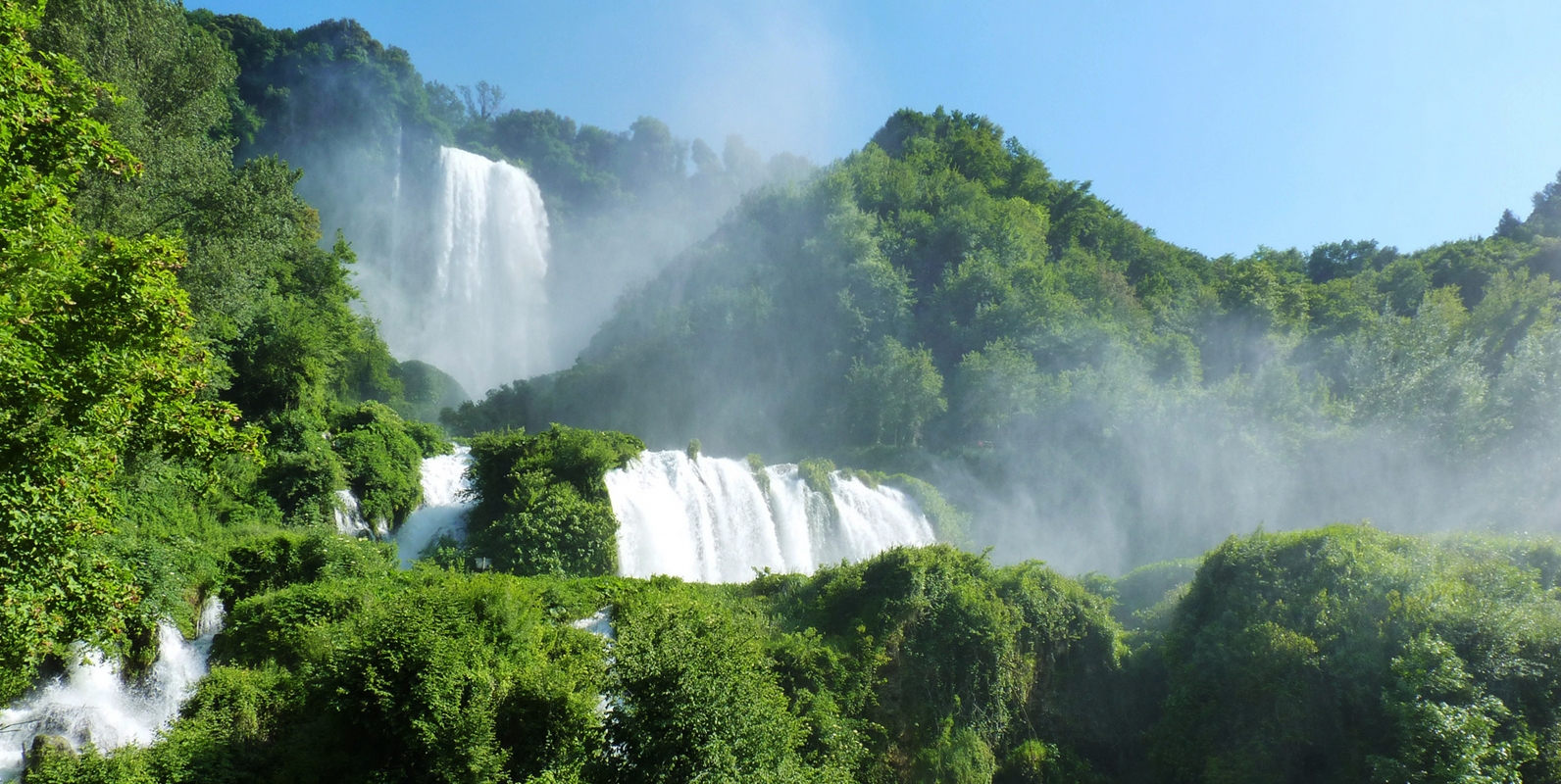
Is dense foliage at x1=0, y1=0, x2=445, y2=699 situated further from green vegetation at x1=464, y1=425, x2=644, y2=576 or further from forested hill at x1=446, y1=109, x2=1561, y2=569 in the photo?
forested hill at x1=446, y1=109, x2=1561, y2=569

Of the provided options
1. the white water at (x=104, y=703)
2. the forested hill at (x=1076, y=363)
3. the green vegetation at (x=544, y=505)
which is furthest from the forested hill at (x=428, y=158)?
the white water at (x=104, y=703)

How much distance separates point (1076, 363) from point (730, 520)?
3129 cm

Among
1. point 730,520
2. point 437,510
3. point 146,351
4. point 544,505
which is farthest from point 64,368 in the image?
point 730,520

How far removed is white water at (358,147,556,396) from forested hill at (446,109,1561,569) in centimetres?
1233

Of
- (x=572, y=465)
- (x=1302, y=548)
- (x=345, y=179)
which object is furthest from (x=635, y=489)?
(x=345, y=179)

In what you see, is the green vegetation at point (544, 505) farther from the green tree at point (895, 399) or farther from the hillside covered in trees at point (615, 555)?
the green tree at point (895, 399)

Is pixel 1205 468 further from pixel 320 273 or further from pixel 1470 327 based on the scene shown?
pixel 320 273

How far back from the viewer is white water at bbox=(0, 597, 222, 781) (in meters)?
13.4

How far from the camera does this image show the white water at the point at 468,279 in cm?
6450

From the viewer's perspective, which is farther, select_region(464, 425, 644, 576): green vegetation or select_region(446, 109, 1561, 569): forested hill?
select_region(446, 109, 1561, 569): forested hill

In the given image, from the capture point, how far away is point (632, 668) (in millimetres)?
13062

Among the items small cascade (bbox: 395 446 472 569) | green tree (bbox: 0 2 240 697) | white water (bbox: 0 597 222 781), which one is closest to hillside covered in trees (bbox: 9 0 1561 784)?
green tree (bbox: 0 2 240 697)

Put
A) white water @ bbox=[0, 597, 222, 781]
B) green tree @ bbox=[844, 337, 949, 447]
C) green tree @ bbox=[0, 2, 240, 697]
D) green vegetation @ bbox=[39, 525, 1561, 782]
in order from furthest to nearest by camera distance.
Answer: green tree @ bbox=[844, 337, 949, 447] < white water @ bbox=[0, 597, 222, 781] < green vegetation @ bbox=[39, 525, 1561, 782] < green tree @ bbox=[0, 2, 240, 697]

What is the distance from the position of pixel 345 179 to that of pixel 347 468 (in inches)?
2048
